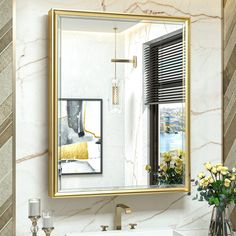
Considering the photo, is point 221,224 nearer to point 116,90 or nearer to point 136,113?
point 136,113

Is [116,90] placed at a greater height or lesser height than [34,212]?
greater

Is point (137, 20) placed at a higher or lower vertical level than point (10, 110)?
higher

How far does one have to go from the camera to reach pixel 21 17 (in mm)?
2398

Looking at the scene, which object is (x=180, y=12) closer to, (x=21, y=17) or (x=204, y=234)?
(x=21, y=17)

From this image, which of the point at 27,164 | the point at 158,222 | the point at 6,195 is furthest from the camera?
the point at 158,222

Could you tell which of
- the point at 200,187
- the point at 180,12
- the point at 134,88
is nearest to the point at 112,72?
the point at 134,88

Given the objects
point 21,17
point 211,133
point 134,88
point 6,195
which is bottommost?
point 6,195

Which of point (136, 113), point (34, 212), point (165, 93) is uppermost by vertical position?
point (165, 93)

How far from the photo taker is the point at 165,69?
2.56 m

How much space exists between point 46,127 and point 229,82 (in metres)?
0.99

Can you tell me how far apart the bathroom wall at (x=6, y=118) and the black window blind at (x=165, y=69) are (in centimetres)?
67

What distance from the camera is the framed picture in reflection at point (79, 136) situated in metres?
2.40

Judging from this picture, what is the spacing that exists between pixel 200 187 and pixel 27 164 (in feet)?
2.72

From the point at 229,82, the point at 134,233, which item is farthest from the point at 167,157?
the point at 229,82
